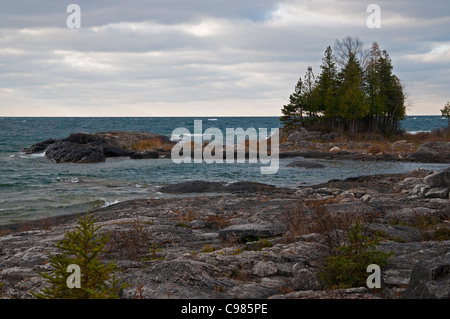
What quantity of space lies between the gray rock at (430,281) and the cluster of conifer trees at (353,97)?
54920 mm

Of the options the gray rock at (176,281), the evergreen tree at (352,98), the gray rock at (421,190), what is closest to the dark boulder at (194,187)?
the gray rock at (421,190)

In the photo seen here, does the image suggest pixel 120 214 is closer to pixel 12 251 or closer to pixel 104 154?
pixel 12 251

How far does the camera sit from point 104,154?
1891 inches

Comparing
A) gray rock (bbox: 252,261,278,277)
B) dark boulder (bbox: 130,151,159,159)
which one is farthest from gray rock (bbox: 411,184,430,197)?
dark boulder (bbox: 130,151,159,159)

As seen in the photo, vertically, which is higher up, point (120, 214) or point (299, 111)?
point (299, 111)

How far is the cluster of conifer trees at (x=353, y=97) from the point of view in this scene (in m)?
60.3

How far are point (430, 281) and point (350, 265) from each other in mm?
1318

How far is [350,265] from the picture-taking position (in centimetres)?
702

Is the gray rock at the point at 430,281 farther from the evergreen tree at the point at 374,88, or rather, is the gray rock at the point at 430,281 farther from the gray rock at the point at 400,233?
the evergreen tree at the point at 374,88

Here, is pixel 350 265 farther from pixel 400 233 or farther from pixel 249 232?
pixel 400 233

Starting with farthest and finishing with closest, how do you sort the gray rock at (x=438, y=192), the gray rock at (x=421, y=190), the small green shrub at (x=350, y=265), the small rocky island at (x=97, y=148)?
the small rocky island at (x=97, y=148)
the gray rock at (x=421, y=190)
the gray rock at (x=438, y=192)
the small green shrub at (x=350, y=265)

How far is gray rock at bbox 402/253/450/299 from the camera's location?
224 inches
